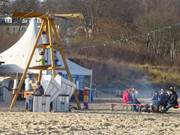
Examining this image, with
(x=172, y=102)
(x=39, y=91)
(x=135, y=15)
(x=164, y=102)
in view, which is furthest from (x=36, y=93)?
(x=135, y=15)

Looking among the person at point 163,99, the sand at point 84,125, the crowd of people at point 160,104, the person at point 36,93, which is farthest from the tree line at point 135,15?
Answer: the sand at point 84,125

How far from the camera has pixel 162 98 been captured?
23172 millimetres

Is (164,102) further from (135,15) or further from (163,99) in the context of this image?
(135,15)

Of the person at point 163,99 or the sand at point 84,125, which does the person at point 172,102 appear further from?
the sand at point 84,125

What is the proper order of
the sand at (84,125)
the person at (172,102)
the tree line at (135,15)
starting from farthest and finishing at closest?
the tree line at (135,15), the person at (172,102), the sand at (84,125)

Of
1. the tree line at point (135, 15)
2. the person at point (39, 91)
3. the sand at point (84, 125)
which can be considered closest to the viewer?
the sand at point (84, 125)

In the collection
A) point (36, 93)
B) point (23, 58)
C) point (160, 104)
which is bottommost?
point (160, 104)

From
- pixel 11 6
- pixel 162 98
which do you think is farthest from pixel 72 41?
pixel 162 98

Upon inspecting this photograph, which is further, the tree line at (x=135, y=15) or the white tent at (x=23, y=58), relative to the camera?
the tree line at (x=135, y=15)

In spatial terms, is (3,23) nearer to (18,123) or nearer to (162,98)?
(162,98)

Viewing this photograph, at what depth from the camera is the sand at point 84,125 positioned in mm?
14711

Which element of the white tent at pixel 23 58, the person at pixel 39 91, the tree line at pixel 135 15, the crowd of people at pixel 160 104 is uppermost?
the tree line at pixel 135 15

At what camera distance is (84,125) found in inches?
637

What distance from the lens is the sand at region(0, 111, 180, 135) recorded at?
48.3 feet
